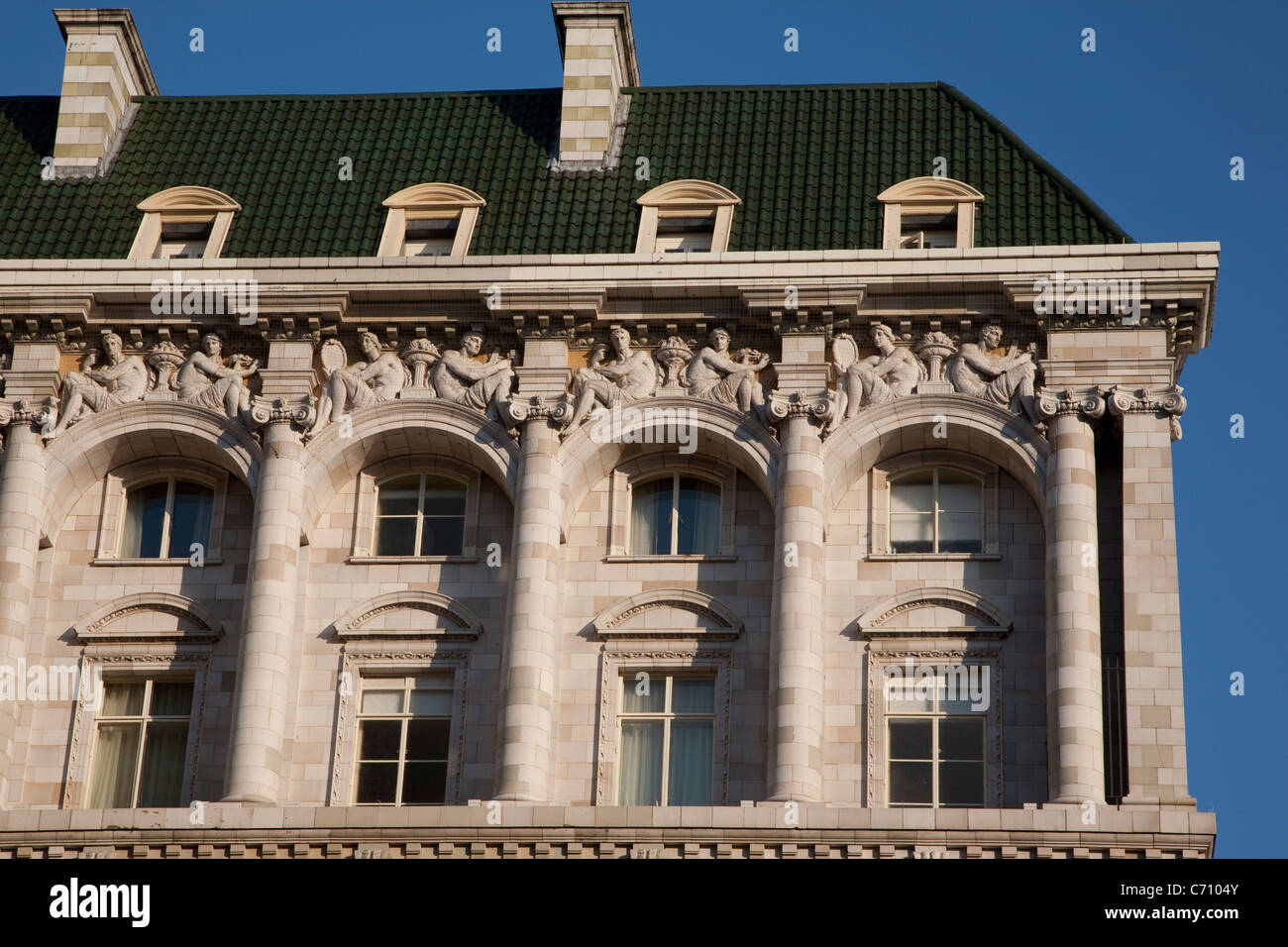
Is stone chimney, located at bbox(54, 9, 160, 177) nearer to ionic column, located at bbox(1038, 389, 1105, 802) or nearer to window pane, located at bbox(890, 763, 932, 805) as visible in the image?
ionic column, located at bbox(1038, 389, 1105, 802)

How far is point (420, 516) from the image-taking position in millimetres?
51188

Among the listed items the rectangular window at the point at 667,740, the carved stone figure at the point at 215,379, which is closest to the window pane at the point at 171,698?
the carved stone figure at the point at 215,379

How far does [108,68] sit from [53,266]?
7568 mm

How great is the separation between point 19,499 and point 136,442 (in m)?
2.40

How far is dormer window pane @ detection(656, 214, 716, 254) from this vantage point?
53.6 meters

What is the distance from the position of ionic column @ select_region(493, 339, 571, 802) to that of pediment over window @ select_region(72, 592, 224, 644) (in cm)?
551

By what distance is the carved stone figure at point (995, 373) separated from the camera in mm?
50000

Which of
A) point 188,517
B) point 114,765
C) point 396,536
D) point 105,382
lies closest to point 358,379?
point 396,536

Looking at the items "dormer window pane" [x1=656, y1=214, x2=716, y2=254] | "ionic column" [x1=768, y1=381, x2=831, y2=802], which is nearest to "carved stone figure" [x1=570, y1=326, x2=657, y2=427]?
"ionic column" [x1=768, y1=381, x2=831, y2=802]
